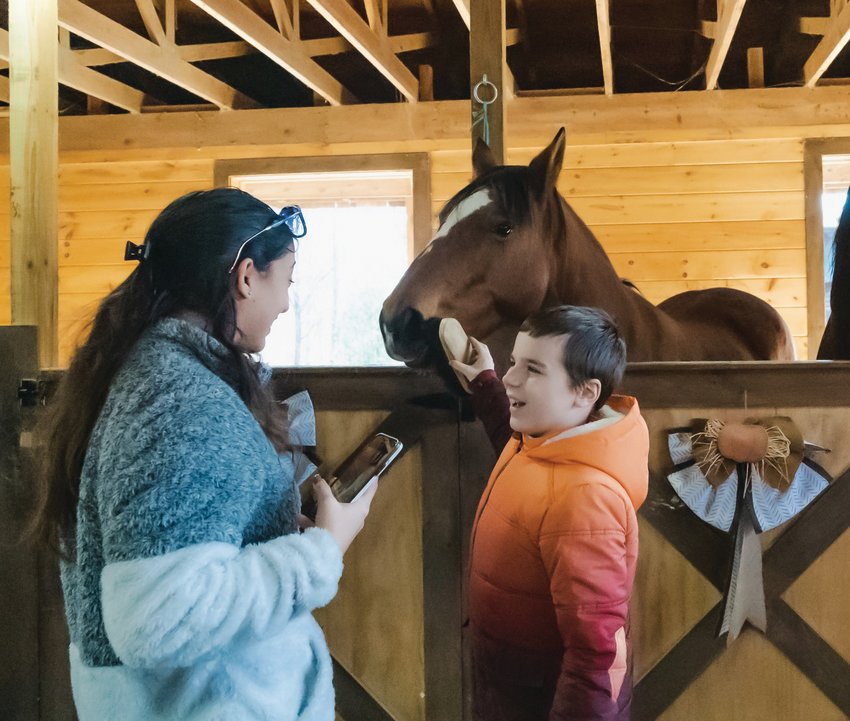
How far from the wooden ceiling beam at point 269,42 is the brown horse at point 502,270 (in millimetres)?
2039

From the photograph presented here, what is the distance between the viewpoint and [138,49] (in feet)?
12.8

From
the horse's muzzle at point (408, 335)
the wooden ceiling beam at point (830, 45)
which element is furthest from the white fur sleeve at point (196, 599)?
the wooden ceiling beam at point (830, 45)

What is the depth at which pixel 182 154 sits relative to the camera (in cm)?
529

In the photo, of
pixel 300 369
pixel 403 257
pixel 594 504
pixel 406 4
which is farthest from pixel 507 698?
pixel 406 4

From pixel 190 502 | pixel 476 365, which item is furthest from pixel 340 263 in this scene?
pixel 190 502

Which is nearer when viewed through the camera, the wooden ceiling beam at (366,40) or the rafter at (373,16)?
the wooden ceiling beam at (366,40)

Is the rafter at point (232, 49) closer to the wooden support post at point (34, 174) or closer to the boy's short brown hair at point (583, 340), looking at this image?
the wooden support post at point (34, 174)

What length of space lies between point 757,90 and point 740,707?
404cm

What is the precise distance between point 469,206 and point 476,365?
1.48ft

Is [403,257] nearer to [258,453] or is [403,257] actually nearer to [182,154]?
[182,154]

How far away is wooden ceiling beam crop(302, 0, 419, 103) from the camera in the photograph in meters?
3.45

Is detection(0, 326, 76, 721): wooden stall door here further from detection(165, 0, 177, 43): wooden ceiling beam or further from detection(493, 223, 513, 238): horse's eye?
detection(165, 0, 177, 43): wooden ceiling beam

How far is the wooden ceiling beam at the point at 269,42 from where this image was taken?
346 cm

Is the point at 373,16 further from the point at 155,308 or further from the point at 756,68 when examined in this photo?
the point at 155,308
